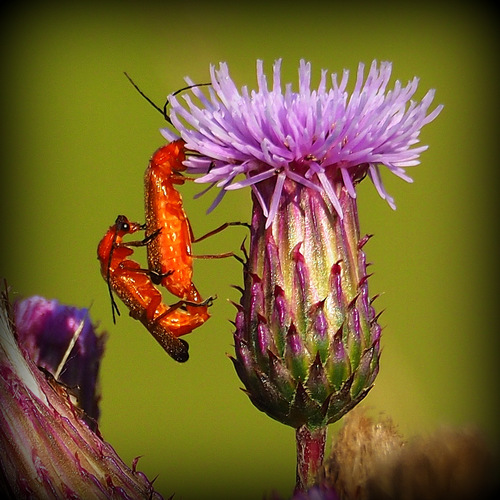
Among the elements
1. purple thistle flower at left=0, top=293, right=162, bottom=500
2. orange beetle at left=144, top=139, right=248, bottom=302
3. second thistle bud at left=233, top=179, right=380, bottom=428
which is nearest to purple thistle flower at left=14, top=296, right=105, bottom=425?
purple thistle flower at left=0, top=293, right=162, bottom=500

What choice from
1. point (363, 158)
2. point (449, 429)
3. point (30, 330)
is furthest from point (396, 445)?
point (30, 330)

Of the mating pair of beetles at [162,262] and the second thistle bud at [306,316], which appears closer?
the second thistle bud at [306,316]

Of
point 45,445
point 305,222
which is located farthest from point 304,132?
point 45,445

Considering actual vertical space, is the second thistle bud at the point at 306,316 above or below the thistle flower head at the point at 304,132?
below

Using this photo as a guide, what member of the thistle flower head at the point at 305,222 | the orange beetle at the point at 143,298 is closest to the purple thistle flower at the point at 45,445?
the orange beetle at the point at 143,298

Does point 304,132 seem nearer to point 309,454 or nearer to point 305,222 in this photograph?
point 305,222

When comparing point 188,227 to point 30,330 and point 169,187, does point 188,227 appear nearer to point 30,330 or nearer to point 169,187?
point 169,187

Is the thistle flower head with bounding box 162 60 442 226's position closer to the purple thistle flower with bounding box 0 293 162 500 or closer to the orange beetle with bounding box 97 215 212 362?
the orange beetle with bounding box 97 215 212 362

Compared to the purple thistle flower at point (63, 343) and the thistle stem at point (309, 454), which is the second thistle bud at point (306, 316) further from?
the purple thistle flower at point (63, 343)
